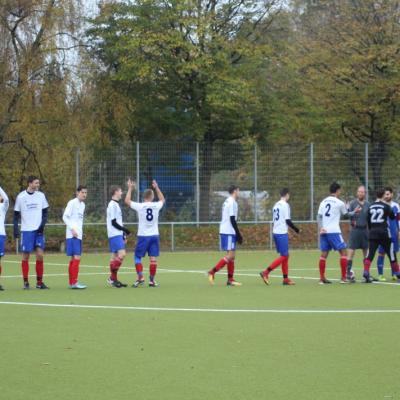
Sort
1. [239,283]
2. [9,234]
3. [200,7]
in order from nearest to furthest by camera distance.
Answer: [239,283] < [9,234] < [200,7]

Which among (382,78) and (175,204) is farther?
(382,78)

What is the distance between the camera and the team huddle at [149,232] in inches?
714

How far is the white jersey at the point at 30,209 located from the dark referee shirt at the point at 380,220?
645 cm

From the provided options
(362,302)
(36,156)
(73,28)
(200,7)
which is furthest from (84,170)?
(362,302)

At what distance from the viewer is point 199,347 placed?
34.8 feet

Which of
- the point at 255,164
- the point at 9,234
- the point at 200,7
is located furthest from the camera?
the point at 200,7

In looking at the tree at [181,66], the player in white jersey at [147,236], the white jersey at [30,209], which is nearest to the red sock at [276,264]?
the player in white jersey at [147,236]

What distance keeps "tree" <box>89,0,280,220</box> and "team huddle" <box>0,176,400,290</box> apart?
17.2m

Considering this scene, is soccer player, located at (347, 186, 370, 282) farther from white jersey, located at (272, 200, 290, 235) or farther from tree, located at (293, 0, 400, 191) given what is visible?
tree, located at (293, 0, 400, 191)

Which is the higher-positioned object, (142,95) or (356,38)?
(356,38)

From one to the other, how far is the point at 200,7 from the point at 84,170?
8.99 meters

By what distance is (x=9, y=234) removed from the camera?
31.8 m

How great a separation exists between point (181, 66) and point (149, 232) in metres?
18.5

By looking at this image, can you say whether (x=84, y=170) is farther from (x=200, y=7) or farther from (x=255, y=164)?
(x=200, y=7)
